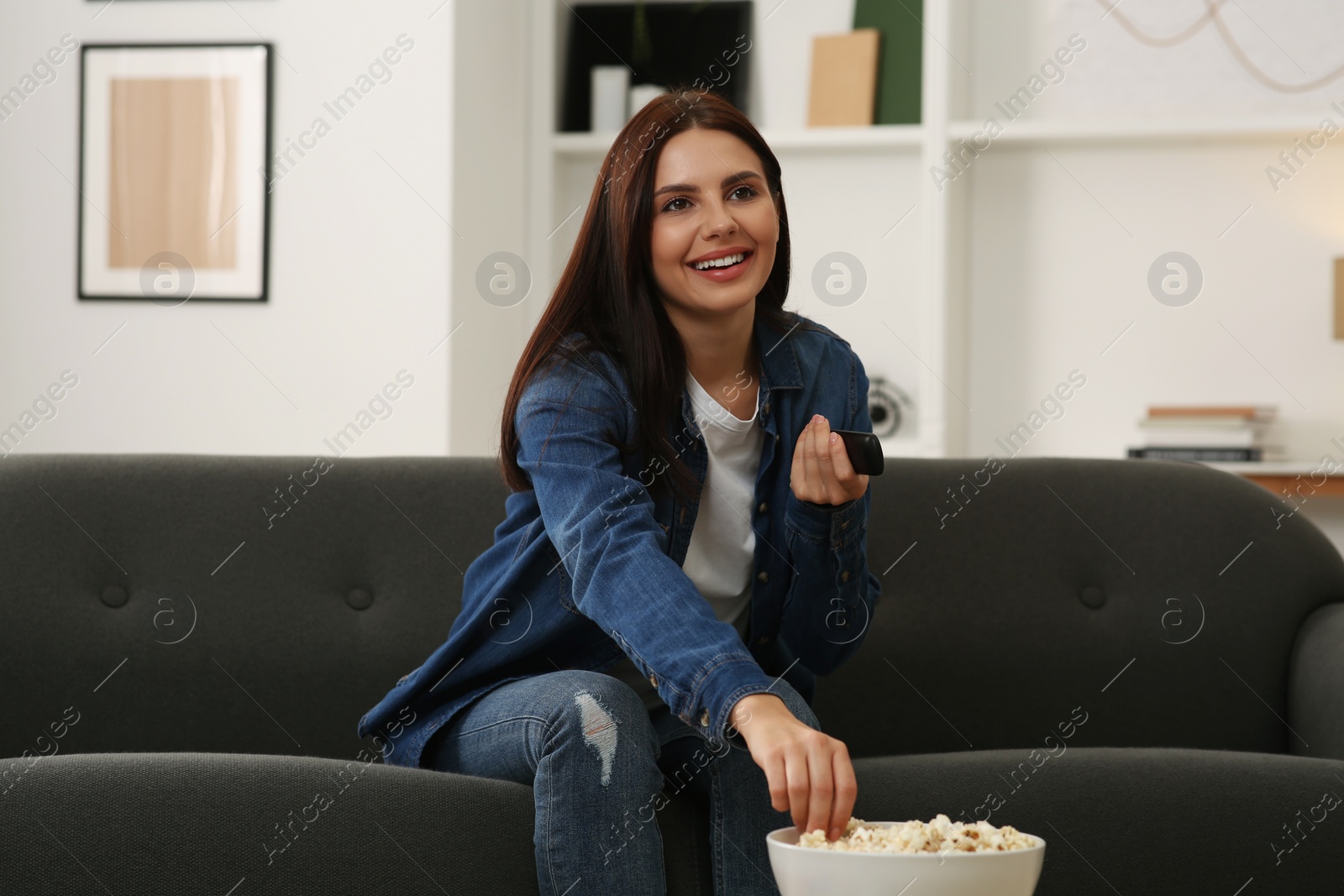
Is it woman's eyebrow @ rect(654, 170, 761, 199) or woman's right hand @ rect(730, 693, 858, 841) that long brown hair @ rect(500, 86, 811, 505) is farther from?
woman's right hand @ rect(730, 693, 858, 841)

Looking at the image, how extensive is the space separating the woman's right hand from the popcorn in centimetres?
2

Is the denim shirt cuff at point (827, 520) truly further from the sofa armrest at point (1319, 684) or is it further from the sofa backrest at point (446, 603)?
the sofa armrest at point (1319, 684)

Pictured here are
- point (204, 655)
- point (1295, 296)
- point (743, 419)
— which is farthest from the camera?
point (1295, 296)

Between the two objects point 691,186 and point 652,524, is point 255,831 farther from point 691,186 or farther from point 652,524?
point 691,186

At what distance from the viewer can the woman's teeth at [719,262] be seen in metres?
1.44

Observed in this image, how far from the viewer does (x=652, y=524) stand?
126 cm

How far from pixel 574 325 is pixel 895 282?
7.09 feet

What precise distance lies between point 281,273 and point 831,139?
1426 millimetres

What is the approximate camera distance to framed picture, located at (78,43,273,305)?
3049 mm

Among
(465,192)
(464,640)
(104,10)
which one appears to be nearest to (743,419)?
(464,640)

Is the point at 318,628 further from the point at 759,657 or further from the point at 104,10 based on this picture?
the point at 104,10

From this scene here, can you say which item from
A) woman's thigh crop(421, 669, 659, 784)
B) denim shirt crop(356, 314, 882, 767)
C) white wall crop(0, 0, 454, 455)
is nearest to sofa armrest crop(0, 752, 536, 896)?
woman's thigh crop(421, 669, 659, 784)

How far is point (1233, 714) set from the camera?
1.75m

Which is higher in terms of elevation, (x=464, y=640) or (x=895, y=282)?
(x=895, y=282)
